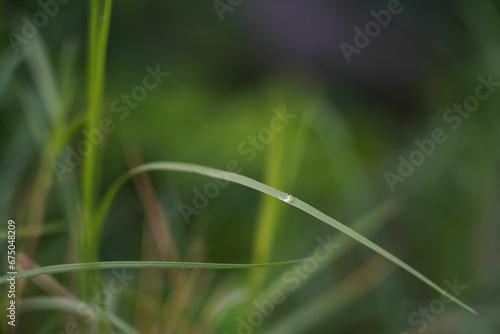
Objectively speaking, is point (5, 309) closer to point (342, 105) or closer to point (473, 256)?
point (473, 256)

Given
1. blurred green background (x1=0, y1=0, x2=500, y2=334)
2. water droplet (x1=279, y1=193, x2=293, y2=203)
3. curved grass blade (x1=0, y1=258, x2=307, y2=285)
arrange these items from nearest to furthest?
curved grass blade (x1=0, y1=258, x2=307, y2=285) < water droplet (x1=279, y1=193, x2=293, y2=203) < blurred green background (x1=0, y1=0, x2=500, y2=334)

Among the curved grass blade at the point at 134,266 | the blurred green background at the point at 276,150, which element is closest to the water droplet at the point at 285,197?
the curved grass blade at the point at 134,266

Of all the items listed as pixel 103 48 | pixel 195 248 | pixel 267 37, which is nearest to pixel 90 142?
pixel 103 48

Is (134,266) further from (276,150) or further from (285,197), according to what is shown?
(276,150)

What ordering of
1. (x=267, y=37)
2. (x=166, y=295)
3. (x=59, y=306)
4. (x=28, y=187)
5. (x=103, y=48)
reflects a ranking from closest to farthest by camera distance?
(x=103, y=48) < (x=59, y=306) < (x=166, y=295) < (x=28, y=187) < (x=267, y=37)

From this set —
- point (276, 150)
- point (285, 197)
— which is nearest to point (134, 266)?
point (285, 197)

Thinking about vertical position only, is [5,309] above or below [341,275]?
above

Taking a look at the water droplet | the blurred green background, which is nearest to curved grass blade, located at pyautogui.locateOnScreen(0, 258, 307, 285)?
the water droplet

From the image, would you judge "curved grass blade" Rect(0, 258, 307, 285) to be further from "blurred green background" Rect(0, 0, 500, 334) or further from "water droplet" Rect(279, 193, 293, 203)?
"blurred green background" Rect(0, 0, 500, 334)
